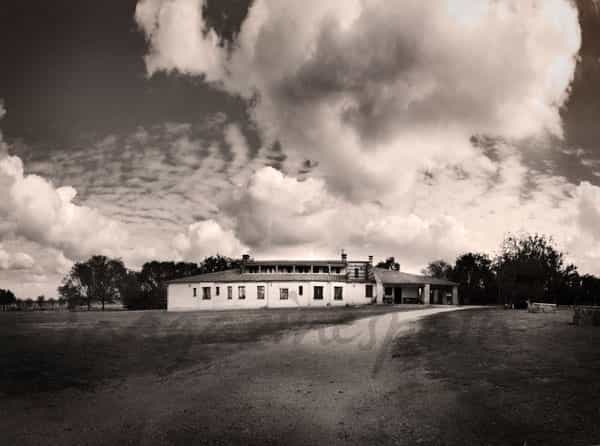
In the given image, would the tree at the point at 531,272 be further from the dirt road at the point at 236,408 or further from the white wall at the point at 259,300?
the dirt road at the point at 236,408

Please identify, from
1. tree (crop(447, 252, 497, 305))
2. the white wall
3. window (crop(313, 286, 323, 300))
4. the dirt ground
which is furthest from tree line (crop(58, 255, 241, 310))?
the dirt ground

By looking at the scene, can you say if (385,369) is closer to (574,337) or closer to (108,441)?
(108,441)

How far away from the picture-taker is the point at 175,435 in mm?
7641

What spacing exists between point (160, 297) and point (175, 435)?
64579 mm

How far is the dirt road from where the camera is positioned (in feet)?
24.8

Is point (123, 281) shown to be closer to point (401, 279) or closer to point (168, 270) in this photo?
point (168, 270)

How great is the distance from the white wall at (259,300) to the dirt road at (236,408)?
120ft

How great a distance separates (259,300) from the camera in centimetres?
4994

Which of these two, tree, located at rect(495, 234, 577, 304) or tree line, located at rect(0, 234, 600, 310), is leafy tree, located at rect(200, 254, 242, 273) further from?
tree, located at rect(495, 234, 577, 304)

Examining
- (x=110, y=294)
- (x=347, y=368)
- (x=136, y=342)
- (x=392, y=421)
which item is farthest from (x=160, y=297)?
(x=392, y=421)

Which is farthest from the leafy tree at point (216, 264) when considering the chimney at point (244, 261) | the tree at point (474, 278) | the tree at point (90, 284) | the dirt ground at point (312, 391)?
the dirt ground at point (312, 391)

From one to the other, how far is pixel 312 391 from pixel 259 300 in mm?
40556

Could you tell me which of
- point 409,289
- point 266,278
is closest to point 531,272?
point 409,289

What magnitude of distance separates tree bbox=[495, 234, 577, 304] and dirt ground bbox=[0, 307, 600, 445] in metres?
29.6
